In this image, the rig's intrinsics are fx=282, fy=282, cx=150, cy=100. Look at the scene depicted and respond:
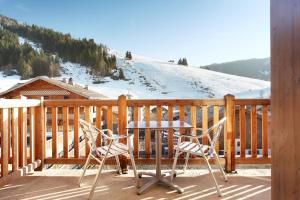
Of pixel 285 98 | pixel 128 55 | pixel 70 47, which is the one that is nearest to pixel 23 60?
pixel 70 47

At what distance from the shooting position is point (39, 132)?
3.81 meters

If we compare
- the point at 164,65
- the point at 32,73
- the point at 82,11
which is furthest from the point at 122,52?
the point at 82,11

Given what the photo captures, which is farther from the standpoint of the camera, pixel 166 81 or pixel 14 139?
pixel 166 81

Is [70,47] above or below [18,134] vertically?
above

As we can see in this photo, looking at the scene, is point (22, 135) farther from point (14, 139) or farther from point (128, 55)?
point (128, 55)

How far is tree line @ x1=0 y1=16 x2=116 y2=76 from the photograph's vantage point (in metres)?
53.3

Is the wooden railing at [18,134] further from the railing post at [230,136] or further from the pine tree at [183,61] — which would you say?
the pine tree at [183,61]

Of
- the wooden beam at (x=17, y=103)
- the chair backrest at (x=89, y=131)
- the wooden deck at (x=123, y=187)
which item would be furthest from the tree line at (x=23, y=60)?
the chair backrest at (x=89, y=131)

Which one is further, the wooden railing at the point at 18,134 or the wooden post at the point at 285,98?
the wooden railing at the point at 18,134

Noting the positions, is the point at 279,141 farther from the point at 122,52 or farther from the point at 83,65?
the point at 122,52

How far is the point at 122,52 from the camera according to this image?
6938 centimetres

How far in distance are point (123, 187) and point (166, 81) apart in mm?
54365

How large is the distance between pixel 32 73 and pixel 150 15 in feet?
75.8

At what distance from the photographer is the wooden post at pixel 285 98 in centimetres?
124
